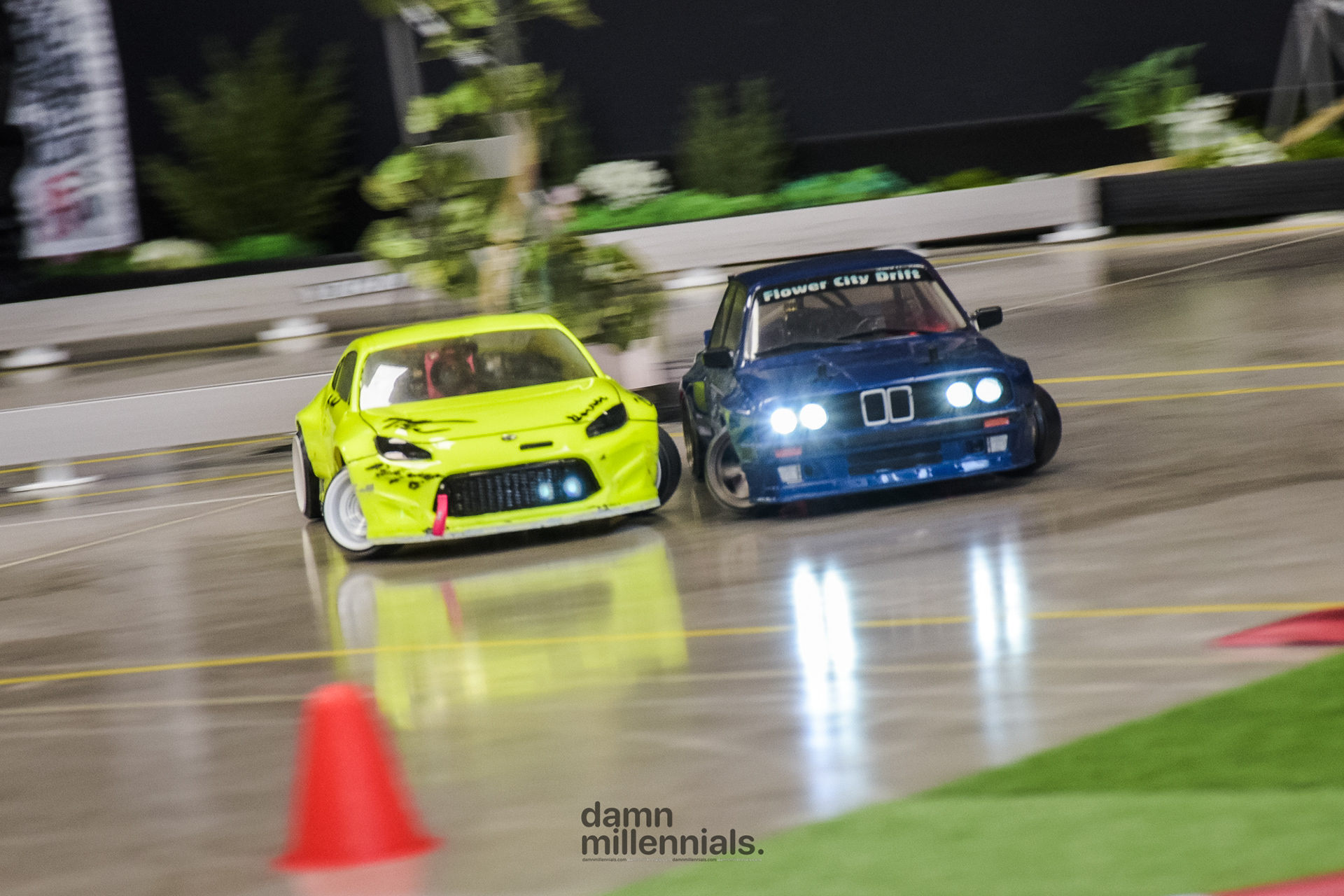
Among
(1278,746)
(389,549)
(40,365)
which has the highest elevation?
(1278,746)

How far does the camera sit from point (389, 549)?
33.6ft

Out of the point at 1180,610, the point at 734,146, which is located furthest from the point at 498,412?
the point at 734,146

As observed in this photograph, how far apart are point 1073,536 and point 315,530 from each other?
5.19 metres

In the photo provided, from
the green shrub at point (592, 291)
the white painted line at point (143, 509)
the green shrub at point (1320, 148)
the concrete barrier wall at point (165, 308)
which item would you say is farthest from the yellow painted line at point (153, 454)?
the green shrub at point (1320, 148)

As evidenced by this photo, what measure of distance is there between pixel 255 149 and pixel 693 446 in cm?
1986

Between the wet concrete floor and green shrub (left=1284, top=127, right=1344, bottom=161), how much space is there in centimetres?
1418

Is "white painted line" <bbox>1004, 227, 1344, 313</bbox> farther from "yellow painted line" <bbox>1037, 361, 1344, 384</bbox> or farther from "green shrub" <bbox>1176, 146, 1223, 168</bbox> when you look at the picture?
"yellow painted line" <bbox>1037, 361, 1344, 384</bbox>

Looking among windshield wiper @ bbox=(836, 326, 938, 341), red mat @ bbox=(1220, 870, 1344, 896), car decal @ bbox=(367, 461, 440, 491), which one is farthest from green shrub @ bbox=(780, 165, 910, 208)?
red mat @ bbox=(1220, 870, 1344, 896)

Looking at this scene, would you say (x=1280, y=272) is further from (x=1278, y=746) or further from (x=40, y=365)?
(x=40, y=365)

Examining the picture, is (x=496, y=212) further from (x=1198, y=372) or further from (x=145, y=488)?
(x=1198, y=372)

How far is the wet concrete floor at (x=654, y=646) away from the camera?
5305mm

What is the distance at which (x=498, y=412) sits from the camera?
983 centimetres

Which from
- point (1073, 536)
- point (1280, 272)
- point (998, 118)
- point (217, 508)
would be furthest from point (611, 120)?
point (1073, 536)

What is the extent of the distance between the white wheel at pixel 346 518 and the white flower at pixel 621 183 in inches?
790
